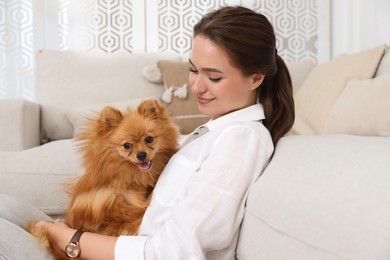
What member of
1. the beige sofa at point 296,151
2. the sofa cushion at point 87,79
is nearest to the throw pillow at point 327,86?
the beige sofa at point 296,151

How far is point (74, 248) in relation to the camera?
1161 mm

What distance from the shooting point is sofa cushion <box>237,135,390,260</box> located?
684 mm

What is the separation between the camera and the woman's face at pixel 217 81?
1155mm

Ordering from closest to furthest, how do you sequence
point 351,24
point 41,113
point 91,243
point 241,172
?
1. point 241,172
2. point 91,243
3. point 41,113
4. point 351,24

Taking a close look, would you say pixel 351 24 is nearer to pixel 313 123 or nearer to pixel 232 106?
pixel 313 123

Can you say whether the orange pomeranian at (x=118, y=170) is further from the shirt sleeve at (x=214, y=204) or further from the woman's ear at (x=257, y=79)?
the woman's ear at (x=257, y=79)

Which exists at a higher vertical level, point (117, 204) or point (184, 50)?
point (184, 50)

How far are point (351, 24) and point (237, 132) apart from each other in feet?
9.87

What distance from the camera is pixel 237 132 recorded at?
1.06 metres

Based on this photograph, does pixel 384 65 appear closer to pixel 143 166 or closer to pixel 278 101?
pixel 278 101

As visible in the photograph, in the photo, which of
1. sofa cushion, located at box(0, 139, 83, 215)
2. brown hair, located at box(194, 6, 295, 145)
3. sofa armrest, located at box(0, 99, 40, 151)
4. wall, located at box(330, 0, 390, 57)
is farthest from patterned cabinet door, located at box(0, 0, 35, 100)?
brown hair, located at box(194, 6, 295, 145)

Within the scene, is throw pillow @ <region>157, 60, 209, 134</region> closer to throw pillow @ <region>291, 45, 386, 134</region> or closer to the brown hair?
throw pillow @ <region>291, 45, 386, 134</region>

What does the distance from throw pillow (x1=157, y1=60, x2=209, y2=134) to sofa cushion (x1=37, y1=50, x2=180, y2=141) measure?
0.56 ft

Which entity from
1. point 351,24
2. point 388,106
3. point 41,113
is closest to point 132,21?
point 41,113
